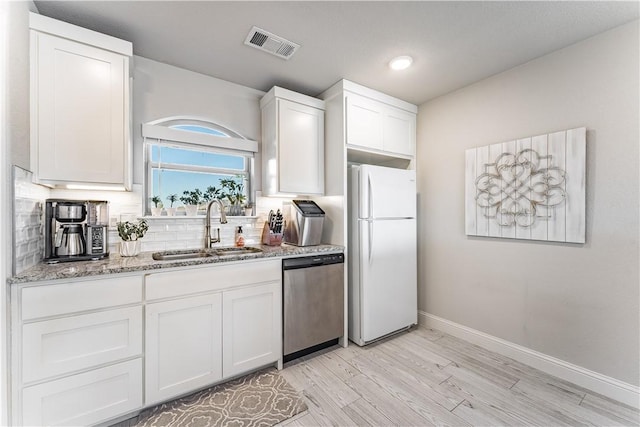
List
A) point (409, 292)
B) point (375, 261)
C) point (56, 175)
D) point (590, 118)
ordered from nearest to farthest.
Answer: point (56, 175), point (590, 118), point (375, 261), point (409, 292)

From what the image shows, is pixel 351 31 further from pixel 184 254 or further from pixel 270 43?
pixel 184 254

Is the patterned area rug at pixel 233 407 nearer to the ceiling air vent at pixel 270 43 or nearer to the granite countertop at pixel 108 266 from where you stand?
the granite countertop at pixel 108 266

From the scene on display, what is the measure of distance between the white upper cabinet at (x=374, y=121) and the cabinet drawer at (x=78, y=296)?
2010 mm

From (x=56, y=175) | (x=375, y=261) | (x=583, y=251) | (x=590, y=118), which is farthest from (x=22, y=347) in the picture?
(x=590, y=118)

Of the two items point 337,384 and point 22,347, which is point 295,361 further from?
point 22,347

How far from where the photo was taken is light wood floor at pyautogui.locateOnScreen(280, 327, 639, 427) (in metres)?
1.62

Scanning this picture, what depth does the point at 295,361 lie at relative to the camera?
89.1 inches

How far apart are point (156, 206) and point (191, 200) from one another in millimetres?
276

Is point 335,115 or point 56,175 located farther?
point 335,115

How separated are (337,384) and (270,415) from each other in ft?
1.75

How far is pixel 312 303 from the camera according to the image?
2277 mm

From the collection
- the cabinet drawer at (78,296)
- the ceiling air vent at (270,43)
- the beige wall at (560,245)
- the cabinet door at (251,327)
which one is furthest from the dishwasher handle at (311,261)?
the ceiling air vent at (270,43)

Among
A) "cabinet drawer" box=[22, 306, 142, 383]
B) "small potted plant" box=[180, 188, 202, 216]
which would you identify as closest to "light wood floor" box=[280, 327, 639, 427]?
"cabinet drawer" box=[22, 306, 142, 383]

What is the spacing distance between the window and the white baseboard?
2.54 metres
